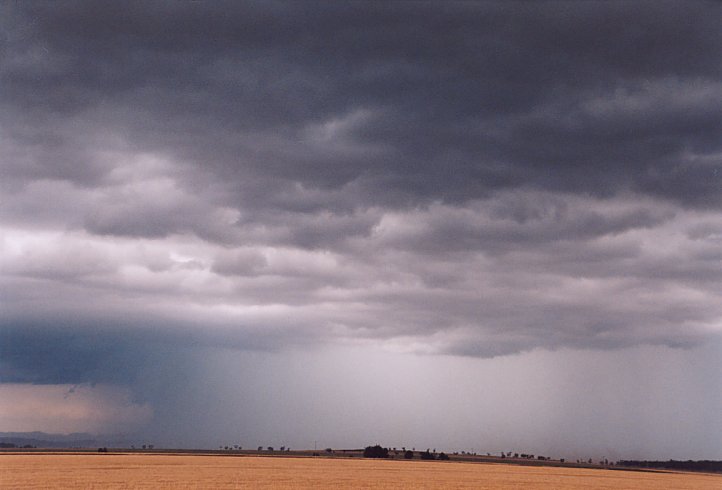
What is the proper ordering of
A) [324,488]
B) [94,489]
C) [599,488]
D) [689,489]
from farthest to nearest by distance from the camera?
[689,489]
[599,488]
[324,488]
[94,489]

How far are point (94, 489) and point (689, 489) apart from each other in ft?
328

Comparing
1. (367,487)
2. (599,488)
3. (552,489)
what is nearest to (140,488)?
(367,487)

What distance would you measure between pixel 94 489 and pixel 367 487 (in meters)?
32.7

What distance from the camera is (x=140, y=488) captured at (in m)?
79.6

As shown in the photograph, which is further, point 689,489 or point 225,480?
point 689,489

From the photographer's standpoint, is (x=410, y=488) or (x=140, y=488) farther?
(x=410, y=488)

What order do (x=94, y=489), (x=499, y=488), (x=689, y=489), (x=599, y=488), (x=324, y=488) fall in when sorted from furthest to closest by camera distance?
(x=689, y=489)
(x=599, y=488)
(x=499, y=488)
(x=324, y=488)
(x=94, y=489)

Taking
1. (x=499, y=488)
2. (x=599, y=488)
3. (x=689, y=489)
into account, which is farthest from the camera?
(x=689, y=489)

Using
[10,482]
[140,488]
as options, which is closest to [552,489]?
[140,488]

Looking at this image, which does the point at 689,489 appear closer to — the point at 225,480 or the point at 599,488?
the point at 599,488

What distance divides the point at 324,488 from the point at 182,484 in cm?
1693

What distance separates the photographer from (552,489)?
105 m

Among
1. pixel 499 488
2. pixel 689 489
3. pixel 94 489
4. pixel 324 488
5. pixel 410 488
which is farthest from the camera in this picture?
pixel 689 489

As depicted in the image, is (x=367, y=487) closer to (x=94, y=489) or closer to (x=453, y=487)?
(x=453, y=487)
